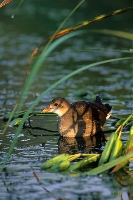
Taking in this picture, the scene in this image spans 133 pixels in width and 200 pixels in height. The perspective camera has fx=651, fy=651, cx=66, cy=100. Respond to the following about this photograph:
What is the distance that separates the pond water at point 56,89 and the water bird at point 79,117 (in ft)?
0.61

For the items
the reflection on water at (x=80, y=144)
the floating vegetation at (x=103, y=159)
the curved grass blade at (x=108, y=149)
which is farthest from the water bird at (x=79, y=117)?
the curved grass blade at (x=108, y=149)

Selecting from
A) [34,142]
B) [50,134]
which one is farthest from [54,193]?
[50,134]

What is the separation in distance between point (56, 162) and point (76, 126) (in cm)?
232

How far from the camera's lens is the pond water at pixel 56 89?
18.5 feet

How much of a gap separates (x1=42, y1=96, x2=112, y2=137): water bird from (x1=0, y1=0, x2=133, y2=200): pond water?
187 mm

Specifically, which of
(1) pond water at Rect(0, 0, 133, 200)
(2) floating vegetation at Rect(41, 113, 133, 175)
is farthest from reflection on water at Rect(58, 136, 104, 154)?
(2) floating vegetation at Rect(41, 113, 133, 175)

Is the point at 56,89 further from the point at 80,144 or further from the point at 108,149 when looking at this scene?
the point at 108,149

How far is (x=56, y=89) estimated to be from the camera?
11.0 m

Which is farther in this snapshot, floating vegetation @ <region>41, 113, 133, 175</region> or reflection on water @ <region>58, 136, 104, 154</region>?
reflection on water @ <region>58, 136, 104, 154</region>

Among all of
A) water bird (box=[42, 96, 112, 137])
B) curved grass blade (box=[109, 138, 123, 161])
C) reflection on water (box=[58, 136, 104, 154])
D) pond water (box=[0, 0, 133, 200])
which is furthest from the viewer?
water bird (box=[42, 96, 112, 137])

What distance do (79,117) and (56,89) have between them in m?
2.56

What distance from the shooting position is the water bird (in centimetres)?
827

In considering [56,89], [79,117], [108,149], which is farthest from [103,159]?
[56,89]

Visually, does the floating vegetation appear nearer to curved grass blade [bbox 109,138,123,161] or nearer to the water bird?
curved grass blade [bbox 109,138,123,161]
